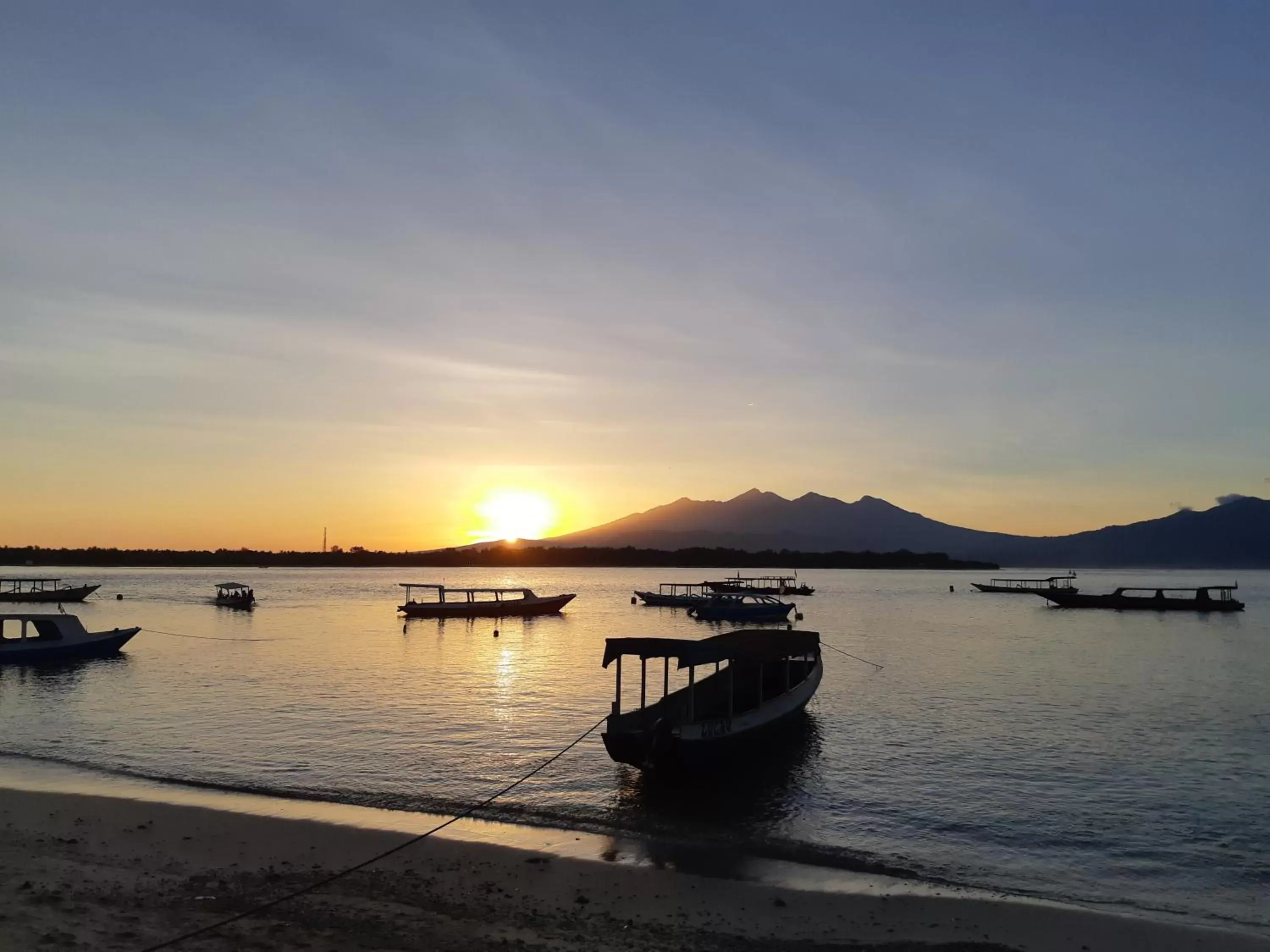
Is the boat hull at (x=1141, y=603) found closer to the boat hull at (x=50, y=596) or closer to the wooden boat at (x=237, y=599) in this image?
the wooden boat at (x=237, y=599)

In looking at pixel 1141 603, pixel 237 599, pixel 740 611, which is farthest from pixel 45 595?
pixel 1141 603

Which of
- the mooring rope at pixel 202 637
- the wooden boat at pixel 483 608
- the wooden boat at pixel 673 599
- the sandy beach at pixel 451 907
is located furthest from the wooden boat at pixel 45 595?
the sandy beach at pixel 451 907

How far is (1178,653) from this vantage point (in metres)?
56.1

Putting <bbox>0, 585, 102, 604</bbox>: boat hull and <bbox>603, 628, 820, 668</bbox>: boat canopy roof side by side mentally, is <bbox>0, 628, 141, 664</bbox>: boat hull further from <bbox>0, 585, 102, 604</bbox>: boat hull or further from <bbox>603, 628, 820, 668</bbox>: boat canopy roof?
<bbox>0, 585, 102, 604</bbox>: boat hull

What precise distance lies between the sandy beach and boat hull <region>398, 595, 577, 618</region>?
62.5 meters

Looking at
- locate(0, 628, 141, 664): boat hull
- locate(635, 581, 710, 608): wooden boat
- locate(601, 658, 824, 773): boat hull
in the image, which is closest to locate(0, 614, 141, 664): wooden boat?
locate(0, 628, 141, 664): boat hull

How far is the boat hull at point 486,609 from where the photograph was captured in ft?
258

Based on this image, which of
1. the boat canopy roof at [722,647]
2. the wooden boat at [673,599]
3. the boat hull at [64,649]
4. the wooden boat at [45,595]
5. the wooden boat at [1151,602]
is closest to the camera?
the boat canopy roof at [722,647]

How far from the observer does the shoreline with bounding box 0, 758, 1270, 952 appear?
1209 cm

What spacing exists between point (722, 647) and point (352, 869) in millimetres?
11336

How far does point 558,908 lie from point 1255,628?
279ft

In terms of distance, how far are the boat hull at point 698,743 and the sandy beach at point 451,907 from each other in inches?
191

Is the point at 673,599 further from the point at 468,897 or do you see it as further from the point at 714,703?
the point at 468,897

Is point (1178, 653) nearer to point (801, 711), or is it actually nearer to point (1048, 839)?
point (801, 711)
